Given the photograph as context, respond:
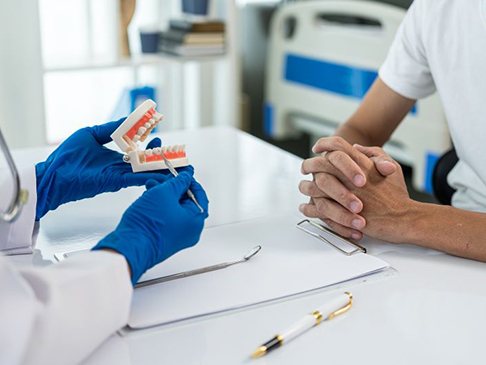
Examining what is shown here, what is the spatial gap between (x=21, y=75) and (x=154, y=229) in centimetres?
171

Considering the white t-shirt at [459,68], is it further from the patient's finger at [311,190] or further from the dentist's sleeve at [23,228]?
the dentist's sleeve at [23,228]

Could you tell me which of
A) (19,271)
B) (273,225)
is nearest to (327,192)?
(273,225)

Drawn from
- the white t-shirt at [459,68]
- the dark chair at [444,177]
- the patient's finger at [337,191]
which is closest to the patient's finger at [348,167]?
the patient's finger at [337,191]

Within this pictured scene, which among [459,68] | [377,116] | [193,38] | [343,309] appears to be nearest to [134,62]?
[193,38]

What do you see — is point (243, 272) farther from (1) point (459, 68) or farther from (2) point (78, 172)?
(1) point (459, 68)

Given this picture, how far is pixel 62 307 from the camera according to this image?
686 millimetres

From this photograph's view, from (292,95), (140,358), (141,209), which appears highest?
(141,209)

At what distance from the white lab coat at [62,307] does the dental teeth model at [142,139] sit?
251 millimetres

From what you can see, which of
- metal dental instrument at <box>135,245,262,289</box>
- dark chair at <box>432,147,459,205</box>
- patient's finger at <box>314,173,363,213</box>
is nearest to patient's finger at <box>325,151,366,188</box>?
patient's finger at <box>314,173,363,213</box>

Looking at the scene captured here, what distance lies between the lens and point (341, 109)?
284 centimetres

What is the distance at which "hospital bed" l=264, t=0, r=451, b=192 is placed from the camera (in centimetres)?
250

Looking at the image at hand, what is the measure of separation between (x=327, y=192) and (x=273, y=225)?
10 cm

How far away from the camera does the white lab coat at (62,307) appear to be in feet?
2.16

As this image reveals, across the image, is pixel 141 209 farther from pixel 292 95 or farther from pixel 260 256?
pixel 292 95
